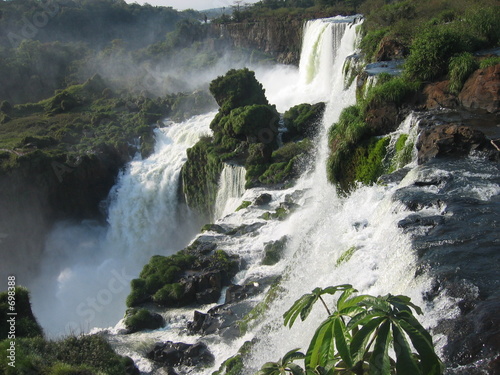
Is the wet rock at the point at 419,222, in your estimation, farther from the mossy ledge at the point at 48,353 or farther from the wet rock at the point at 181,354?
the mossy ledge at the point at 48,353

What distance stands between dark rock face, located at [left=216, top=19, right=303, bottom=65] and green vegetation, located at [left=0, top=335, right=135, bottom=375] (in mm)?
40637

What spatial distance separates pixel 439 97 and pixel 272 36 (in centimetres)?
4247

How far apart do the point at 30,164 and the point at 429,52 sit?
23852 millimetres

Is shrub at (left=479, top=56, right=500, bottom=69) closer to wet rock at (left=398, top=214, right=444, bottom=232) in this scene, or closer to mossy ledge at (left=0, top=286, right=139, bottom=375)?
wet rock at (left=398, top=214, right=444, bottom=232)

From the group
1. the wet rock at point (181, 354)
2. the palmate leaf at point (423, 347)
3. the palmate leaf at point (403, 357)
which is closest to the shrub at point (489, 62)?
the wet rock at point (181, 354)

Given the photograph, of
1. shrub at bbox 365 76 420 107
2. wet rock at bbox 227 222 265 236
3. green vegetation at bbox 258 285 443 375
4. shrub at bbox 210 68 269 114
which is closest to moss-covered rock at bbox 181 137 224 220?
shrub at bbox 210 68 269 114

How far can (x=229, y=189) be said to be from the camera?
77.6ft

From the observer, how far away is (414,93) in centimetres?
1255

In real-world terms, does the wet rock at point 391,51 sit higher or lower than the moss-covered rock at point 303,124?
higher

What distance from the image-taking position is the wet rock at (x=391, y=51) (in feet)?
55.1

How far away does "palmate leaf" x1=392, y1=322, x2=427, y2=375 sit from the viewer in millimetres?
2789

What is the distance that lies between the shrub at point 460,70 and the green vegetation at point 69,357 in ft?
37.4

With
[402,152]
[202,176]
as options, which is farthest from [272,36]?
[402,152]

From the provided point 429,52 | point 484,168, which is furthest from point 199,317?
point 429,52
